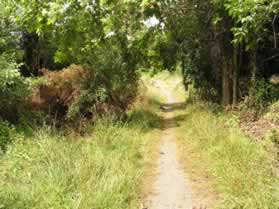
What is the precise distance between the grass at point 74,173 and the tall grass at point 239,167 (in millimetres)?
1293

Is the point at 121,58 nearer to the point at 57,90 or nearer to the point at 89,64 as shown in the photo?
the point at 89,64

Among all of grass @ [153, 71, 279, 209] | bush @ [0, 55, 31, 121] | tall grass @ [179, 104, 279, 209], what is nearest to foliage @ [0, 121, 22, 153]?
bush @ [0, 55, 31, 121]

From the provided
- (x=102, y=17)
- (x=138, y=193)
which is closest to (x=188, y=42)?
(x=102, y=17)

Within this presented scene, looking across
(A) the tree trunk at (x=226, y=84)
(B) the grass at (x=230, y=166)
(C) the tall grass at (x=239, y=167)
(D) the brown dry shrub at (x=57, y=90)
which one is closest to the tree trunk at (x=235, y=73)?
(A) the tree trunk at (x=226, y=84)

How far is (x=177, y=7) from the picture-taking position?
11547 millimetres

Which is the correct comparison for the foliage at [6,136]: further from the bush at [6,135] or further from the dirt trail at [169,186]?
the dirt trail at [169,186]

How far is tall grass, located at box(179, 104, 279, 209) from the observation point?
430cm

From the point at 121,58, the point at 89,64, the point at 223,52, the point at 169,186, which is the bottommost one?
the point at 169,186

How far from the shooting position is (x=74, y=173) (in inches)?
204

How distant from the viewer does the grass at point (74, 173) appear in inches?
180

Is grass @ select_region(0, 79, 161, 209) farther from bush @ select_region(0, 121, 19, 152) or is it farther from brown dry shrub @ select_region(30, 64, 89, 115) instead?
brown dry shrub @ select_region(30, 64, 89, 115)

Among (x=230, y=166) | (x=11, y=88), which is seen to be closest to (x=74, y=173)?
(x=230, y=166)

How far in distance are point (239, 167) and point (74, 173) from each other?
2535mm

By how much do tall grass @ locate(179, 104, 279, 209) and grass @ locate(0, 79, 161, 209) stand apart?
1.29m
